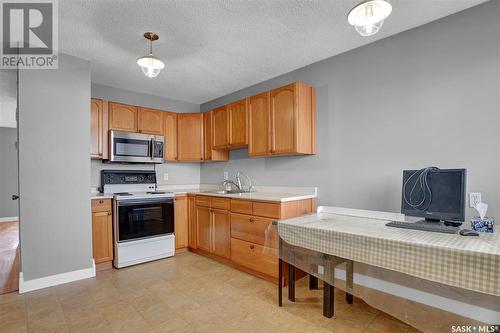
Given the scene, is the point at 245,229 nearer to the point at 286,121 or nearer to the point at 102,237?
the point at 286,121

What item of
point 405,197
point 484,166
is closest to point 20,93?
point 405,197

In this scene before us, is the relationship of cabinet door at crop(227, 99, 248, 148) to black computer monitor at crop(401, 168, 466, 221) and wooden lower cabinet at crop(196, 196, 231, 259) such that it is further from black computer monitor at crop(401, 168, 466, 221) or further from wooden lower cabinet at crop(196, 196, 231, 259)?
black computer monitor at crop(401, 168, 466, 221)

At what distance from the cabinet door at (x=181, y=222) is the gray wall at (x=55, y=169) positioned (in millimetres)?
1156

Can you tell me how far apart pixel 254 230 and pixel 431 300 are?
1698mm

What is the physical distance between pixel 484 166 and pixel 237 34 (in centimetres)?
234

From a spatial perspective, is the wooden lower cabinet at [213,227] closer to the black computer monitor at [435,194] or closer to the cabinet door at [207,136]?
the cabinet door at [207,136]

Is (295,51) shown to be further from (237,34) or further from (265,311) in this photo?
(265,311)

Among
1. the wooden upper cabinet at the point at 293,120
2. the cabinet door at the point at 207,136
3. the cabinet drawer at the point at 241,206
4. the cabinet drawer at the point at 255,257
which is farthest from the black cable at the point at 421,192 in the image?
the cabinet door at the point at 207,136

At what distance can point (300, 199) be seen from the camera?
290 cm

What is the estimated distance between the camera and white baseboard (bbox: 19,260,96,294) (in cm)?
258

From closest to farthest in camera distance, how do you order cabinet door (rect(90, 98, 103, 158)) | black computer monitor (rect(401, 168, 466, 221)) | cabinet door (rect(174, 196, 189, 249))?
black computer monitor (rect(401, 168, 466, 221)) → cabinet door (rect(90, 98, 103, 158)) → cabinet door (rect(174, 196, 189, 249))

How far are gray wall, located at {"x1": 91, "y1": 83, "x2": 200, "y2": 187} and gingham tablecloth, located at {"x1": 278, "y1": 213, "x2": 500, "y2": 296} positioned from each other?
2798mm

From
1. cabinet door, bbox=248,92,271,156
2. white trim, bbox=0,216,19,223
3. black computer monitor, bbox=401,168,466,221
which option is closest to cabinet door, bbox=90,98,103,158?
white trim, bbox=0,216,19,223

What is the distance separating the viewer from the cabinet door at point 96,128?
3.40 meters
